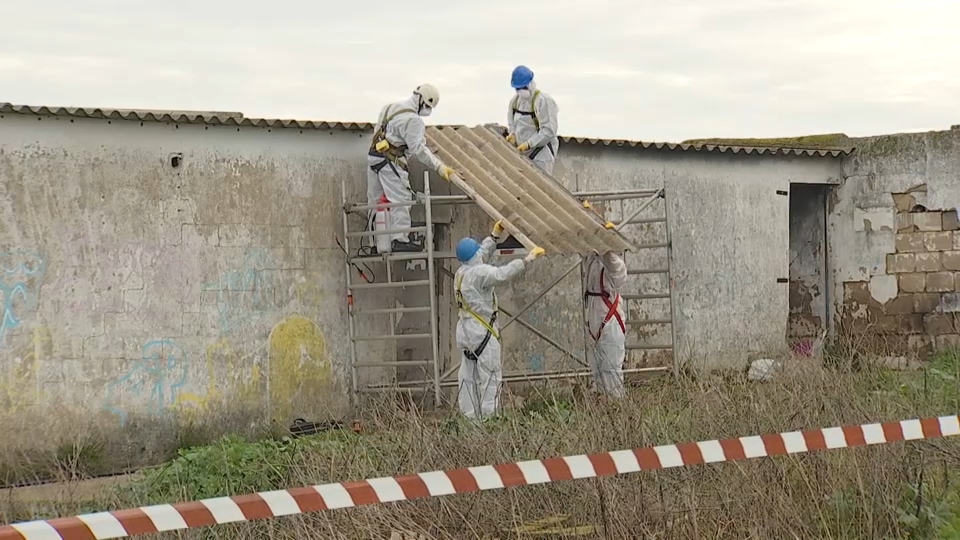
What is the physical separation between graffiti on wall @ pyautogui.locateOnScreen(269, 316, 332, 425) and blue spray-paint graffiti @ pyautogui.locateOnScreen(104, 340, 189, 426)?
0.92 meters

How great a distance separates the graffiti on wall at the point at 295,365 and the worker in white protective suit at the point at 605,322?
8.65 ft

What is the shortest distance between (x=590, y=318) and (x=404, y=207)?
85.9 inches

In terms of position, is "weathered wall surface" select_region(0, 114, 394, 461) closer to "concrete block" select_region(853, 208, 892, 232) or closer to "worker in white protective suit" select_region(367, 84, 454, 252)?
"worker in white protective suit" select_region(367, 84, 454, 252)

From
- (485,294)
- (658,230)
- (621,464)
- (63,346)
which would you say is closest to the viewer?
(621,464)

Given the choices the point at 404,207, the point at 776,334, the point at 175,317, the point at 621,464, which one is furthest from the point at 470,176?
the point at 621,464

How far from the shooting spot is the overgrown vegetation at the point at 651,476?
6418mm

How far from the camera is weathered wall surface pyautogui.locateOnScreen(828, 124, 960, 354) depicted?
618 inches

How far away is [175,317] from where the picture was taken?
11.2 m

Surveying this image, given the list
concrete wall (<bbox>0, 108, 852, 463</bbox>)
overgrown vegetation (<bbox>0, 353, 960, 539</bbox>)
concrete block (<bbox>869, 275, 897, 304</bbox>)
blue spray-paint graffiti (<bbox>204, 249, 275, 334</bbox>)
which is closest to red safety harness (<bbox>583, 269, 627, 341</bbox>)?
concrete wall (<bbox>0, 108, 852, 463</bbox>)

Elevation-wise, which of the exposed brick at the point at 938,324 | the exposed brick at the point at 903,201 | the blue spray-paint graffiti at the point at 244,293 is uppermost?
the exposed brick at the point at 903,201

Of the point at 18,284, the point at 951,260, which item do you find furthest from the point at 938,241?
the point at 18,284

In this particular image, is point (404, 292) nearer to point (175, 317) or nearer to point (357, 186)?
point (357, 186)

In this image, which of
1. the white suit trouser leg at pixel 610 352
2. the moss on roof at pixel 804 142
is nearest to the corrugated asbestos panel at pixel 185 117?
the white suit trouser leg at pixel 610 352

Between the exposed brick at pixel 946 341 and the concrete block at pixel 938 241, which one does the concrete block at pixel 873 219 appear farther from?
the exposed brick at pixel 946 341
